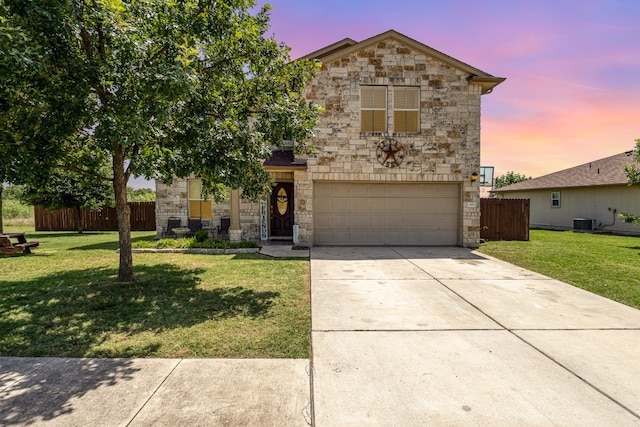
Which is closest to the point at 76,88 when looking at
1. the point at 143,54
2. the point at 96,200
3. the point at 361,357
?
the point at 143,54

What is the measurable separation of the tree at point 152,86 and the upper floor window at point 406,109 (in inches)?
229

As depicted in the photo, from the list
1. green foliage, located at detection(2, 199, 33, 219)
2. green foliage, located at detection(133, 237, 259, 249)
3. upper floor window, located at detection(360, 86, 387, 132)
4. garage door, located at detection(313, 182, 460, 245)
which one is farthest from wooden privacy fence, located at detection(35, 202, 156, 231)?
upper floor window, located at detection(360, 86, 387, 132)

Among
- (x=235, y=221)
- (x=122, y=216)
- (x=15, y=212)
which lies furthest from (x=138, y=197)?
(x=122, y=216)

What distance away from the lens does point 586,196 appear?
21.7m

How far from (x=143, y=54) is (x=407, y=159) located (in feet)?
31.1

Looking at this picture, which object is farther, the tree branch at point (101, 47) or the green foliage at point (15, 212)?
the green foliage at point (15, 212)

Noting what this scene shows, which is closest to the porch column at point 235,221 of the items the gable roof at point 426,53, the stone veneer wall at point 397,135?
the stone veneer wall at point 397,135

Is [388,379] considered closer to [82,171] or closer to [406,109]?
[82,171]

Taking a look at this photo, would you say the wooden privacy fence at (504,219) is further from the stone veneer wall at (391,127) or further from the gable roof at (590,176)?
the gable roof at (590,176)

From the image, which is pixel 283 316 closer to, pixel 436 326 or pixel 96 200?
pixel 436 326

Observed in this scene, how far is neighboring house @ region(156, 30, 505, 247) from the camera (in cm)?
1216

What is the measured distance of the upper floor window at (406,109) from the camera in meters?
12.4

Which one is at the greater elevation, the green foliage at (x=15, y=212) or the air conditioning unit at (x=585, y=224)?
the green foliage at (x=15, y=212)

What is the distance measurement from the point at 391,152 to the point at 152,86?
9059 millimetres
